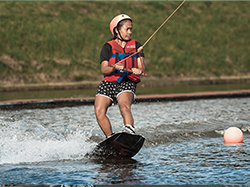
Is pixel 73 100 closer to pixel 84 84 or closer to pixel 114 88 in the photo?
pixel 114 88

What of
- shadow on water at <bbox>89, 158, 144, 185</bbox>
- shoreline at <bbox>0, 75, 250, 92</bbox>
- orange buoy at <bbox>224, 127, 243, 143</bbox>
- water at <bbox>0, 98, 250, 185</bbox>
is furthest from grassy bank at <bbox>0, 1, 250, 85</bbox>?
shadow on water at <bbox>89, 158, 144, 185</bbox>

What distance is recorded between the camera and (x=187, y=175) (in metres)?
5.14

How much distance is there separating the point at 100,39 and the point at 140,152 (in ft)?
109

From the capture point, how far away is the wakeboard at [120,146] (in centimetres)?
567

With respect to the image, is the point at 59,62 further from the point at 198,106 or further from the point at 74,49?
the point at 198,106

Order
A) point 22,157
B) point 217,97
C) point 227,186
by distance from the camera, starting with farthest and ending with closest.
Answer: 1. point 217,97
2. point 22,157
3. point 227,186

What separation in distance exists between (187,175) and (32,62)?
3102 cm

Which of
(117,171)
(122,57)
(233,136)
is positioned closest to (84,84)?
(233,136)

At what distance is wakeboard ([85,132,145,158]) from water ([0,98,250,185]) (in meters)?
0.12

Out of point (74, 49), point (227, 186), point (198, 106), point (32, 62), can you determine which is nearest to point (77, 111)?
point (198, 106)

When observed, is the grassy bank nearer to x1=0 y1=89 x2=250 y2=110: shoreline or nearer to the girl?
x1=0 y1=89 x2=250 y2=110: shoreline

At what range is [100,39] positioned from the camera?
3934cm

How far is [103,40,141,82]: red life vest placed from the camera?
595cm

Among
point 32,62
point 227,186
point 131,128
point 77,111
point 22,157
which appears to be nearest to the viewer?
point 227,186
